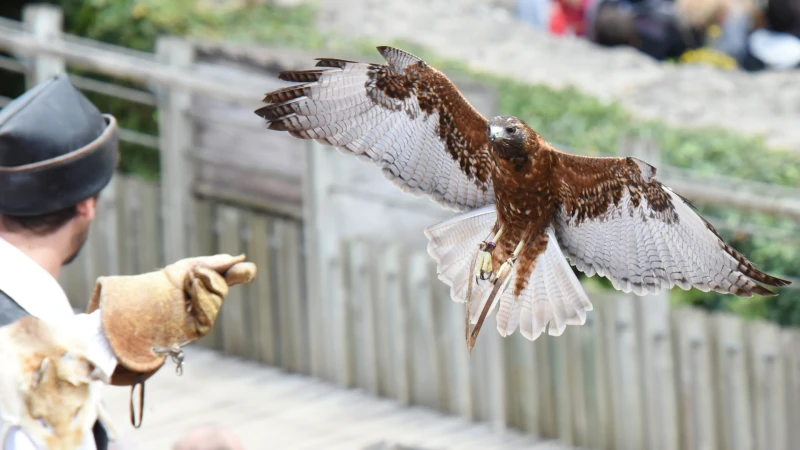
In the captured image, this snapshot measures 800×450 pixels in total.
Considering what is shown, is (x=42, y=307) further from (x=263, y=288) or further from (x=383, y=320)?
→ (x=263, y=288)

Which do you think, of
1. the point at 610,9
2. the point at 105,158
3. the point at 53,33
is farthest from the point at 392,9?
the point at 105,158

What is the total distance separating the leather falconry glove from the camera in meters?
2.46

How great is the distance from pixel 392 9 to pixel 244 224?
5.10m

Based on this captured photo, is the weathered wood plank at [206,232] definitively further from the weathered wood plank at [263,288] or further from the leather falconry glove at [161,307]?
the leather falconry glove at [161,307]

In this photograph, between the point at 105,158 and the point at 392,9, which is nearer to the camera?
the point at 105,158

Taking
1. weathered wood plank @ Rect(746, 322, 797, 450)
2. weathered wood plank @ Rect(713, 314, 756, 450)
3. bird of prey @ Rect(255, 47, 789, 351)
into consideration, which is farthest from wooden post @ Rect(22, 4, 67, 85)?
bird of prey @ Rect(255, 47, 789, 351)

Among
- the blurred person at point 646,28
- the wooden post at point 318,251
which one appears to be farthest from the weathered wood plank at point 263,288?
the blurred person at point 646,28

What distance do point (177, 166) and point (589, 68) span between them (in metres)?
4.42

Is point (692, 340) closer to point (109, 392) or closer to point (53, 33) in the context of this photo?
point (109, 392)

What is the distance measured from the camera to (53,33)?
675 centimetres

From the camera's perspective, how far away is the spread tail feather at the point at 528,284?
97.0 inches

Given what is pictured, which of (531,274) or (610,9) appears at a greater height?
(610,9)

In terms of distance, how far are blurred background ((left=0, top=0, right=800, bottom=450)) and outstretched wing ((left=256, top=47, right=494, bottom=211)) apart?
89.6 inches

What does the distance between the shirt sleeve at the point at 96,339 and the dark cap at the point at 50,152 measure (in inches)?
12.1
